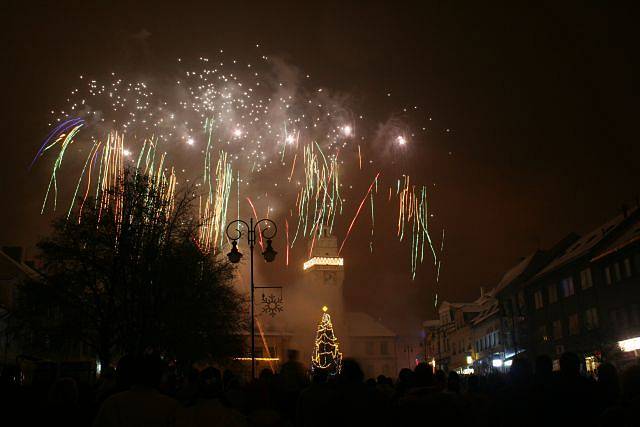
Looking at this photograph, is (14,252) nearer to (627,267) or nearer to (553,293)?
(553,293)

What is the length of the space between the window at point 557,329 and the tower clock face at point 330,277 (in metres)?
54.2

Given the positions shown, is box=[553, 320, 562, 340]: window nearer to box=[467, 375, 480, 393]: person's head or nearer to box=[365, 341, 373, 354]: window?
box=[467, 375, 480, 393]: person's head

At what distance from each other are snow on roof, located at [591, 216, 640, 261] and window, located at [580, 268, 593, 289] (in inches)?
72.9

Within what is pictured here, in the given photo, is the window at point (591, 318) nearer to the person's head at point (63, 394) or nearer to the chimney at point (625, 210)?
the chimney at point (625, 210)

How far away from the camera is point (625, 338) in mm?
42000

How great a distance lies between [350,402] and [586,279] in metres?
45.7

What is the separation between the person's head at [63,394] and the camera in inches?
333

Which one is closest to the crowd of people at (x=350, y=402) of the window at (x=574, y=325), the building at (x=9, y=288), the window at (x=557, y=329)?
the building at (x=9, y=288)

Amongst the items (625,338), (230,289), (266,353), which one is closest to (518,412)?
(230,289)

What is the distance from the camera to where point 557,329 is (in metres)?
54.5

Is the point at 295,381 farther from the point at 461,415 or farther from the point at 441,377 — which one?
the point at 461,415

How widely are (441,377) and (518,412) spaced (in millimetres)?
4965

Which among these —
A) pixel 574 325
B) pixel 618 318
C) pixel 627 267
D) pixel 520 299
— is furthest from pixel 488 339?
pixel 627 267

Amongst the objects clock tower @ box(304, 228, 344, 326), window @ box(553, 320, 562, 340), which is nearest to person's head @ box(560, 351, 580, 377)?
window @ box(553, 320, 562, 340)
